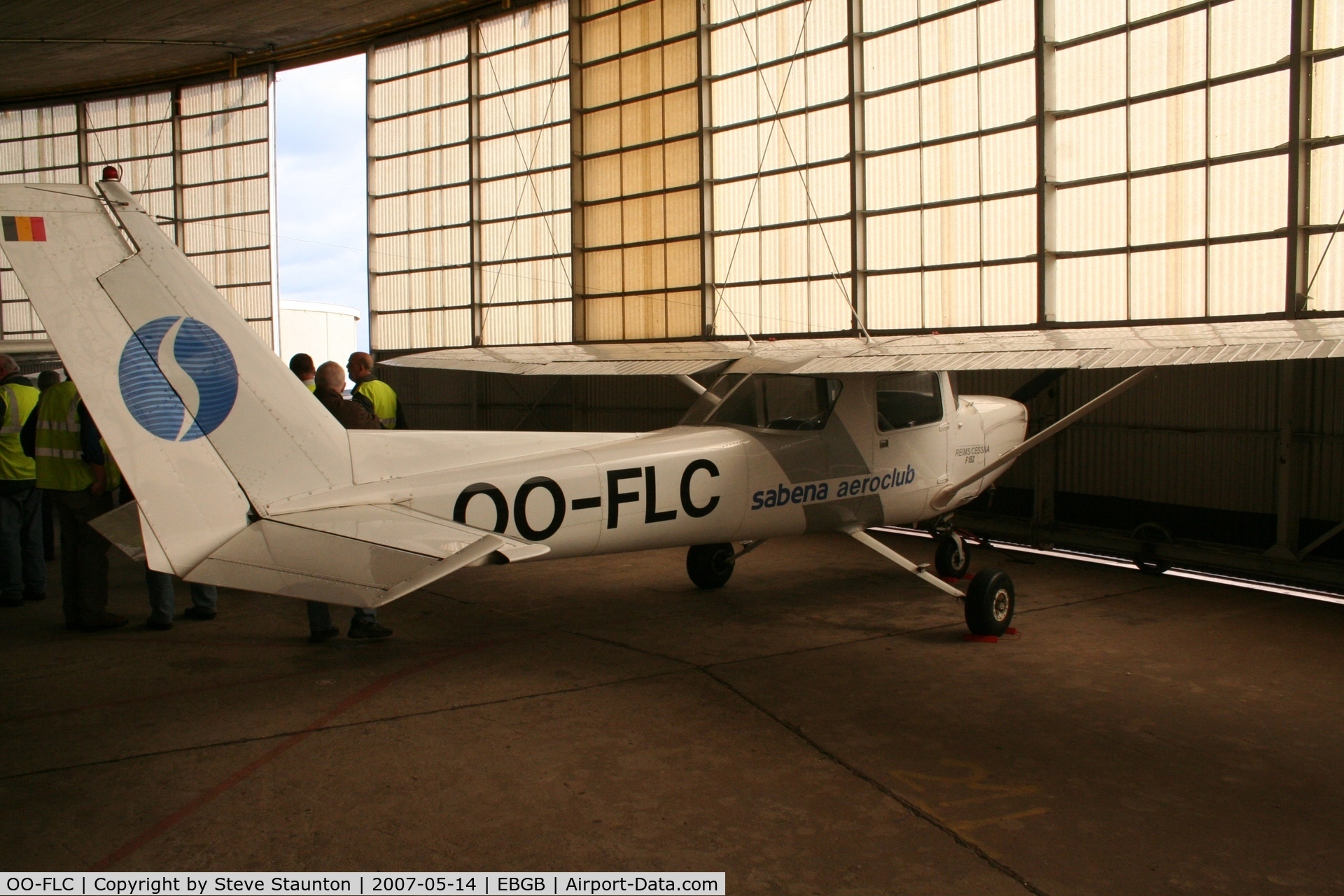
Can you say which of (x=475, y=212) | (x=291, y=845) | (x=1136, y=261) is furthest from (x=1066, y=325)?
(x=475, y=212)

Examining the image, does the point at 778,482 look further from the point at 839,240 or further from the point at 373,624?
the point at 839,240

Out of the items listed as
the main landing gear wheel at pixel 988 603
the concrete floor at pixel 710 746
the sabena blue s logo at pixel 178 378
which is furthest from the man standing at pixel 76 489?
the main landing gear wheel at pixel 988 603

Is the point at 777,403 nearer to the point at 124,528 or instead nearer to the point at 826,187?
the point at 124,528

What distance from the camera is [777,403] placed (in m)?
7.78

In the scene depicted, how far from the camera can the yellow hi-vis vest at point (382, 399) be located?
9.12 metres

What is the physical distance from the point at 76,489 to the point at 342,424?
2.32 meters

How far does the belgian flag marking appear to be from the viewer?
472cm

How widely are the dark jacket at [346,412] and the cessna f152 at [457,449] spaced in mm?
1662

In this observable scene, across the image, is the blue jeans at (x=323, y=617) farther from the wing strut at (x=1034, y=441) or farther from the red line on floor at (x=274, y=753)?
the wing strut at (x=1034, y=441)

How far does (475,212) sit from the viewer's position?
21.0 metres

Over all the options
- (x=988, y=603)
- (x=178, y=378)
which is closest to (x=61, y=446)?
(x=178, y=378)

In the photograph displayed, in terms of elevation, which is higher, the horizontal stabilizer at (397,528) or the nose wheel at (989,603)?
the horizontal stabilizer at (397,528)

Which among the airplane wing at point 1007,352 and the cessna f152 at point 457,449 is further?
the airplane wing at point 1007,352

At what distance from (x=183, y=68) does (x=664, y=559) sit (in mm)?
21168
